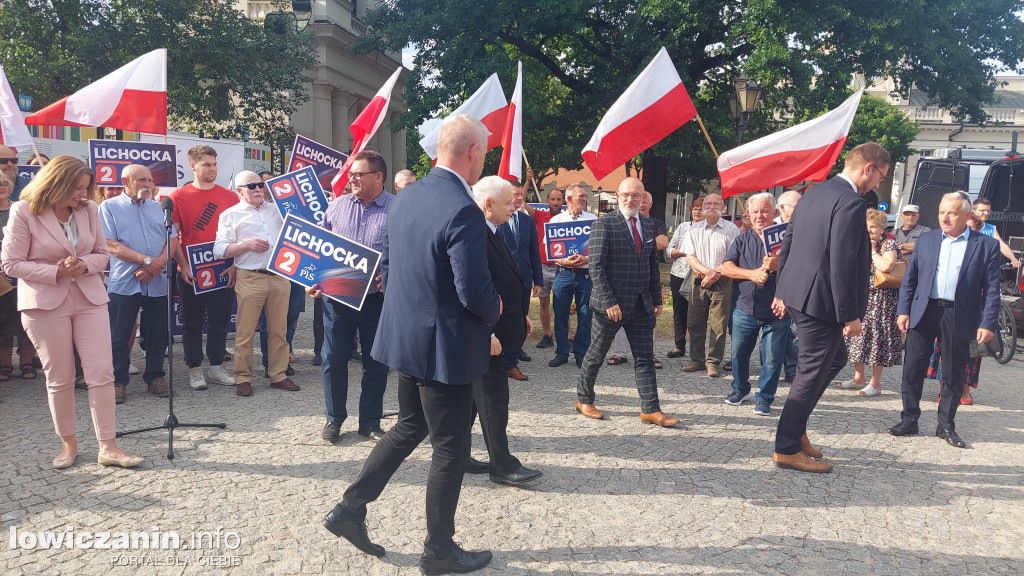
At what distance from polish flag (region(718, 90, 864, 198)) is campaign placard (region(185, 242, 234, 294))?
16.4ft

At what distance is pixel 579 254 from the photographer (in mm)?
8117

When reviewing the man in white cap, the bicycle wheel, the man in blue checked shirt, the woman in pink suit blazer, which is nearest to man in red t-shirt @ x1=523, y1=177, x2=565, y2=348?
the man in blue checked shirt

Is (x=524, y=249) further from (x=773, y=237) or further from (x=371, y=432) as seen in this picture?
(x=371, y=432)

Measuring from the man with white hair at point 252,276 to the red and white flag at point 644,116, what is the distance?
10.9 feet

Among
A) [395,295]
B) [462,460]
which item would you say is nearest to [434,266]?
[395,295]

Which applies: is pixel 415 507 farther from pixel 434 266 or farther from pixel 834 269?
pixel 834 269

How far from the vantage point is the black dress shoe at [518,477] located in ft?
14.8

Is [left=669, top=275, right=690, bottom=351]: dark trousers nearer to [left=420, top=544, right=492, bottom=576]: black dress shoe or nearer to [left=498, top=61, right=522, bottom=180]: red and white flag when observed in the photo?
[left=498, top=61, right=522, bottom=180]: red and white flag

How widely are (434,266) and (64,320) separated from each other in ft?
9.28

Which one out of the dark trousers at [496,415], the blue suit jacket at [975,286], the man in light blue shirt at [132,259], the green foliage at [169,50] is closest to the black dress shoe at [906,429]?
the blue suit jacket at [975,286]

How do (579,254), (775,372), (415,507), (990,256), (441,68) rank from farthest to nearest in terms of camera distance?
(441,68)
(579,254)
(775,372)
(990,256)
(415,507)

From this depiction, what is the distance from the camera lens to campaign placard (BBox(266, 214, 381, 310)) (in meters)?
4.95

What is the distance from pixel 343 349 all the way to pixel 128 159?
4.08m

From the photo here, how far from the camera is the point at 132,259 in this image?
19.7 feet
